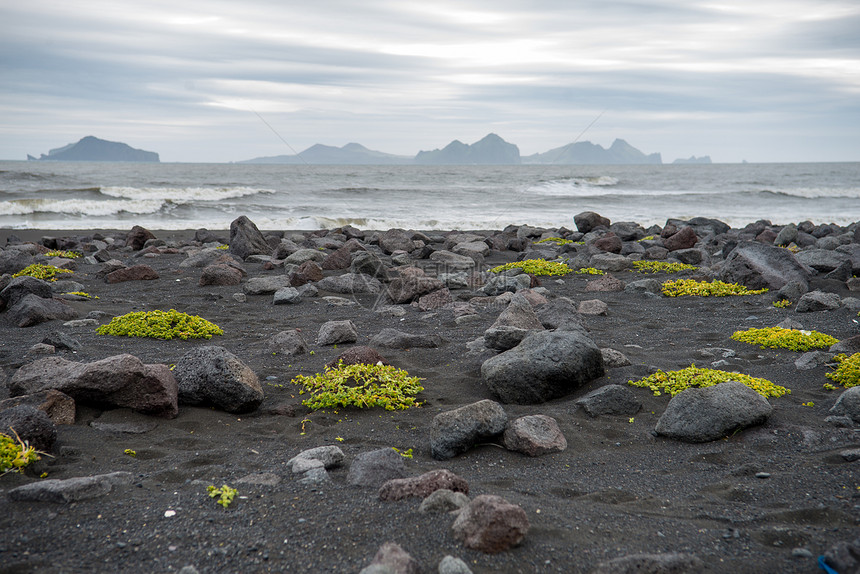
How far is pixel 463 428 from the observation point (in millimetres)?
4422

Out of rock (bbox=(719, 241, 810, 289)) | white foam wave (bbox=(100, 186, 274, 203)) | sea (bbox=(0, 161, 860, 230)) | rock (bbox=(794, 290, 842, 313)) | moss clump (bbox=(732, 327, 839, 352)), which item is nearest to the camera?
moss clump (bbox=(732, 327, 839, 352))

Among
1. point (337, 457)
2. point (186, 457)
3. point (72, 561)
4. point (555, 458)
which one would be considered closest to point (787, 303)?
point (555, 458)

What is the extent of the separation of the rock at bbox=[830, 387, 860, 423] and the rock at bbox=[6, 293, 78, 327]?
863cm

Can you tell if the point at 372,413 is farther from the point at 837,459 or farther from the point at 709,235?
the point at 709,235

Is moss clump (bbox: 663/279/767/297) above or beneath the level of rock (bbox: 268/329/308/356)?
above

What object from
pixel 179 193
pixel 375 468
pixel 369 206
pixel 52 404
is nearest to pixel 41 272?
pixel 52 404

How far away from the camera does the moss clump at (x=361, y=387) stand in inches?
208

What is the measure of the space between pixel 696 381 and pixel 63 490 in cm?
485

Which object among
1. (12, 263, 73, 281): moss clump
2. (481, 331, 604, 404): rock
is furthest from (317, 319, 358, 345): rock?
(12, 263, 73, 281): moss clump

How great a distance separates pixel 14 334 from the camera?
7.27 meters

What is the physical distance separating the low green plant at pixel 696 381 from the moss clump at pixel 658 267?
7076 millimetres

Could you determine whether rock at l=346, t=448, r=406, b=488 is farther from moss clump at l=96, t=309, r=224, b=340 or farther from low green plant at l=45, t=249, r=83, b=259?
low green plant at l=45, t=249, r=83, b=259

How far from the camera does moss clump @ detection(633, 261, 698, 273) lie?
12.4 metres

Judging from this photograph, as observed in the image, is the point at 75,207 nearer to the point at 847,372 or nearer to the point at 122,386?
the point at 122,386
